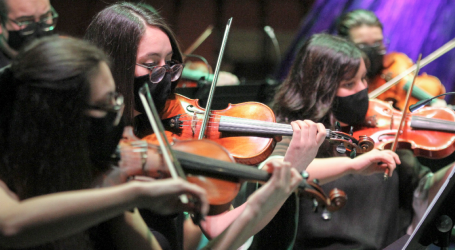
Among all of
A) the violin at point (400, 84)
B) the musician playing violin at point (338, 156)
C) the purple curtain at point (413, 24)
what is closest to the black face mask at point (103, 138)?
the musician playing violin at point (338, 156)

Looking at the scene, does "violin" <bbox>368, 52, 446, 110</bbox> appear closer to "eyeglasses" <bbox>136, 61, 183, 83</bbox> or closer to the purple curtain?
the purple curtain

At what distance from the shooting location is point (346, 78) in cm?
147

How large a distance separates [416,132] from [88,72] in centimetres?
127

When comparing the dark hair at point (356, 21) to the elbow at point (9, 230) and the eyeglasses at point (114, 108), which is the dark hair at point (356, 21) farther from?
the elbow at point (9, 230)

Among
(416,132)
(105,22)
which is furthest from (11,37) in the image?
(416,132)

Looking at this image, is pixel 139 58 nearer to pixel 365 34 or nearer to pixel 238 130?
pixel 238 130

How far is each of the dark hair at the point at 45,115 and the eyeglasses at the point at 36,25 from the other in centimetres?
67

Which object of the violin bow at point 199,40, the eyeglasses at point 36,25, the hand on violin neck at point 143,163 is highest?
the eyeglasses at point 36,25

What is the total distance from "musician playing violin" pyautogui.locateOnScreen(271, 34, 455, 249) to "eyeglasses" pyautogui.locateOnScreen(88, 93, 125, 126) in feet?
2.14

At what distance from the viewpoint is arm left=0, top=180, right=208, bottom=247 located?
0.62 metres

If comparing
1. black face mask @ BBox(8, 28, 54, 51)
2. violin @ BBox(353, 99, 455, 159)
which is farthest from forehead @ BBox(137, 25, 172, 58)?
violin @ BBox(353, 99, 455, 159)

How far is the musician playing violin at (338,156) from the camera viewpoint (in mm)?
1400

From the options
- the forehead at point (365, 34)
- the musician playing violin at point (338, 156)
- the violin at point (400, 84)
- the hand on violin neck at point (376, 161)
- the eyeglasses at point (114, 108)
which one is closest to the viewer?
the eyeglasses at point (114, 108)

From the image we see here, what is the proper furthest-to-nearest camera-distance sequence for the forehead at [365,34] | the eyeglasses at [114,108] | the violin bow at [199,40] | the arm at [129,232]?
1. the violin bow at [199,40]
2. the forehead at [365,34]
3. the arm at [129,232]
4. the eyeglasses at [114,108]
